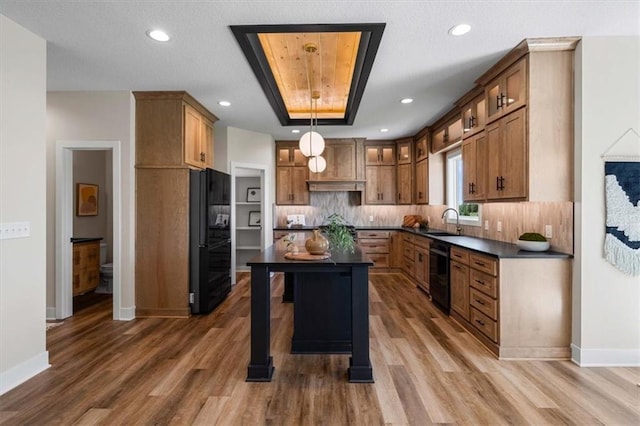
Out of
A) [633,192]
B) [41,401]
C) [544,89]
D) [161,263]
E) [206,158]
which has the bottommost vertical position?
[41,401]

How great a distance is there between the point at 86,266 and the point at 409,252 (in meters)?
5.18

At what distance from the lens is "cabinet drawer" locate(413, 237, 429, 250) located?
4.98 m

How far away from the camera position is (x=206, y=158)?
4758 millimetres

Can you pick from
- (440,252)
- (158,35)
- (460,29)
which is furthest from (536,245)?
(158,35)

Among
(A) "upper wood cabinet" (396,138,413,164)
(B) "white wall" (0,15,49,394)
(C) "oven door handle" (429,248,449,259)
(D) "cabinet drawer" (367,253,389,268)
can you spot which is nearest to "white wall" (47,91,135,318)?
(B) "white wall" (0,15,49,394)

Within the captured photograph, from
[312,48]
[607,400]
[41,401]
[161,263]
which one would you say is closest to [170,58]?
[312,48]

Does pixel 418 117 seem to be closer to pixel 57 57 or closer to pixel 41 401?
pixel 57 57

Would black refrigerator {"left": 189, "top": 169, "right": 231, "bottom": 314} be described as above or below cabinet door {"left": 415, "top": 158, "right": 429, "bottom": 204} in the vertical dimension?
below

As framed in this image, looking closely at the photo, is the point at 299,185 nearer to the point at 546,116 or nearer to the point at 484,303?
the point at 484,303

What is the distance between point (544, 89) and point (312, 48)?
2120 millimetres

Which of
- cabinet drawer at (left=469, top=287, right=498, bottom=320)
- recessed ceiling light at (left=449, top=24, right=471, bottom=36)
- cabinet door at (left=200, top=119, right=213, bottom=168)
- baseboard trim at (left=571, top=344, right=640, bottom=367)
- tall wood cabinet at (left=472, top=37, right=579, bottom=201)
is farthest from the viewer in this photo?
cabinet door at (left=200, top=119, right=213, bottom=168)

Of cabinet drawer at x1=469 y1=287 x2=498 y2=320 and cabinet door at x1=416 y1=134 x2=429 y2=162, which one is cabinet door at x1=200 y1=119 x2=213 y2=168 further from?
cabinet drawer at x1=469 y1=287 x2=498 y2=320

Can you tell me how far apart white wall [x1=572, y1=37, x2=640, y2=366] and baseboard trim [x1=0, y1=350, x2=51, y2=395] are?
4409 mm

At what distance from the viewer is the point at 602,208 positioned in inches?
106
